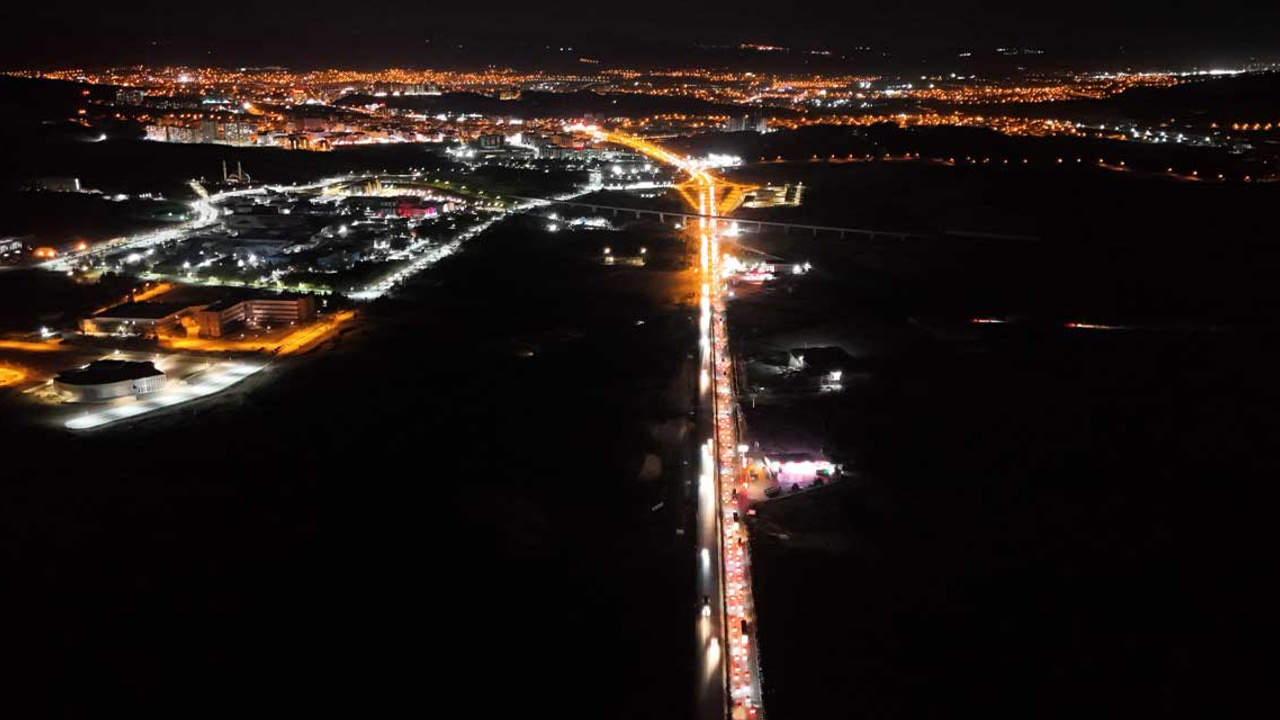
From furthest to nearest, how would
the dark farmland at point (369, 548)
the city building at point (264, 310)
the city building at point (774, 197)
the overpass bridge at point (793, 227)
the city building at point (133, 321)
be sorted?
the city building at point (774, 197) → the overpass bridge at point (793, 227) → the city building at point (264, 310) → the city building at point (133, 321) → the dark farmland at point (369, 548)

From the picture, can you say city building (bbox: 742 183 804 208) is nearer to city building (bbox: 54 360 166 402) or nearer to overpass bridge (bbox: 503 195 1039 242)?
overpass bridge (bbox: 503 195 1039 242)

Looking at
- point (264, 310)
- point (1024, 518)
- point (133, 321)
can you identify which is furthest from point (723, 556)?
point (133, 321)

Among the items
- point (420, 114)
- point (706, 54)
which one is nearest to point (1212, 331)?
point (420, 114)

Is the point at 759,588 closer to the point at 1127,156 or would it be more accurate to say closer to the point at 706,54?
the point at 1127,156

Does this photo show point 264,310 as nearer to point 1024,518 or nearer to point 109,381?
point 109,381

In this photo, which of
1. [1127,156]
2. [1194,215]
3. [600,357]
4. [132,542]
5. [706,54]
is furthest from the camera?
[706,54]

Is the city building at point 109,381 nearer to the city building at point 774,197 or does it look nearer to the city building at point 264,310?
the city building at point 264,310

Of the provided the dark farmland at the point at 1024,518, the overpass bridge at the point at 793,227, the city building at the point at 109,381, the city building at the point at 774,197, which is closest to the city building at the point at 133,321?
the city building at the point at 109,381
